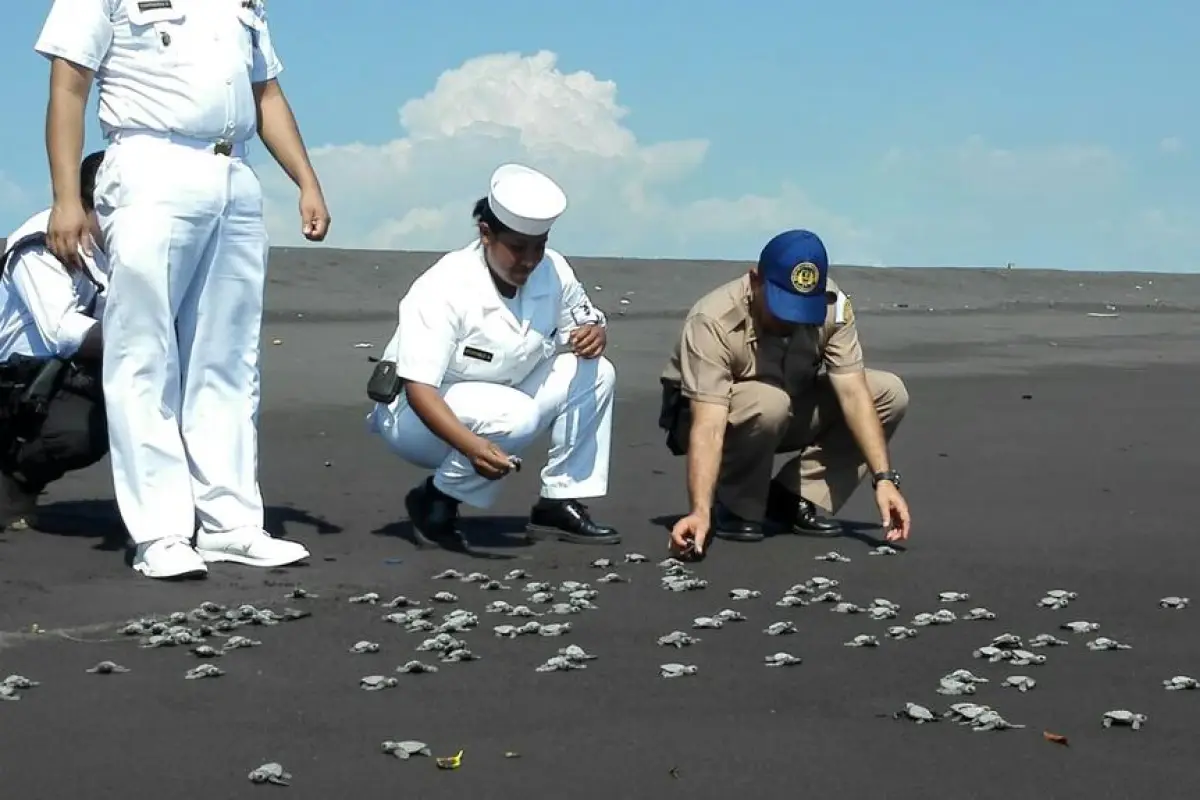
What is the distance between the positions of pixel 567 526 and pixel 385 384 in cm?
90

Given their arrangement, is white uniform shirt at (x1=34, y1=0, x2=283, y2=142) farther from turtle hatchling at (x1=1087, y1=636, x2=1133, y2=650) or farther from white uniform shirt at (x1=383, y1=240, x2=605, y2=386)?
turtle hatchling at (x1=1087, y1=636, x2=1133, y2=650)

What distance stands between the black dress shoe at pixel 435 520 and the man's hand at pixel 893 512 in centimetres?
141

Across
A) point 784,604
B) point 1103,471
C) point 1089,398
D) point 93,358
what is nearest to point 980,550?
point 784,604

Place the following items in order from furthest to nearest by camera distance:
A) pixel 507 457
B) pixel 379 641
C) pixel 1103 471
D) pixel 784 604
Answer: pixel 1103 471, pixel 507 457, pixel 784 604, pixel 379 641

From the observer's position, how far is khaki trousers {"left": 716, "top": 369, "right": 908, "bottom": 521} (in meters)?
6.46

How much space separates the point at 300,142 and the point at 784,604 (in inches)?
90.9

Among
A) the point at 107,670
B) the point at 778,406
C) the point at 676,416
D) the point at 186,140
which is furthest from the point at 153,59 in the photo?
the point at 778,406

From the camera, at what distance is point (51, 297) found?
6.33 metres

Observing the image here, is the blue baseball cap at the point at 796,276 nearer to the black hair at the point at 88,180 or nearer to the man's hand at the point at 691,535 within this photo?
the man's hand at the point at 691,535

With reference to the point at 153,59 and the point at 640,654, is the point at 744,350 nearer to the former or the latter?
the point at 640,654

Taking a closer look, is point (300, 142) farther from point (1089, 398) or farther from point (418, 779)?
point (1089, 398)

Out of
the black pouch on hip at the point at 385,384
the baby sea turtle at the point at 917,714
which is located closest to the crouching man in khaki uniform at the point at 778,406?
the black pouch on hip at the point at 385,384

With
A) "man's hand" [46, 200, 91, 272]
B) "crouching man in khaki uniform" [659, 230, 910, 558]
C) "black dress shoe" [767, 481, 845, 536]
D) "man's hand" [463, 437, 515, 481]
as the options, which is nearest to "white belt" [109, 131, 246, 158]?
"man's hand" [46, 200, 91, 272]

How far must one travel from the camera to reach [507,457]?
19.4 ft
